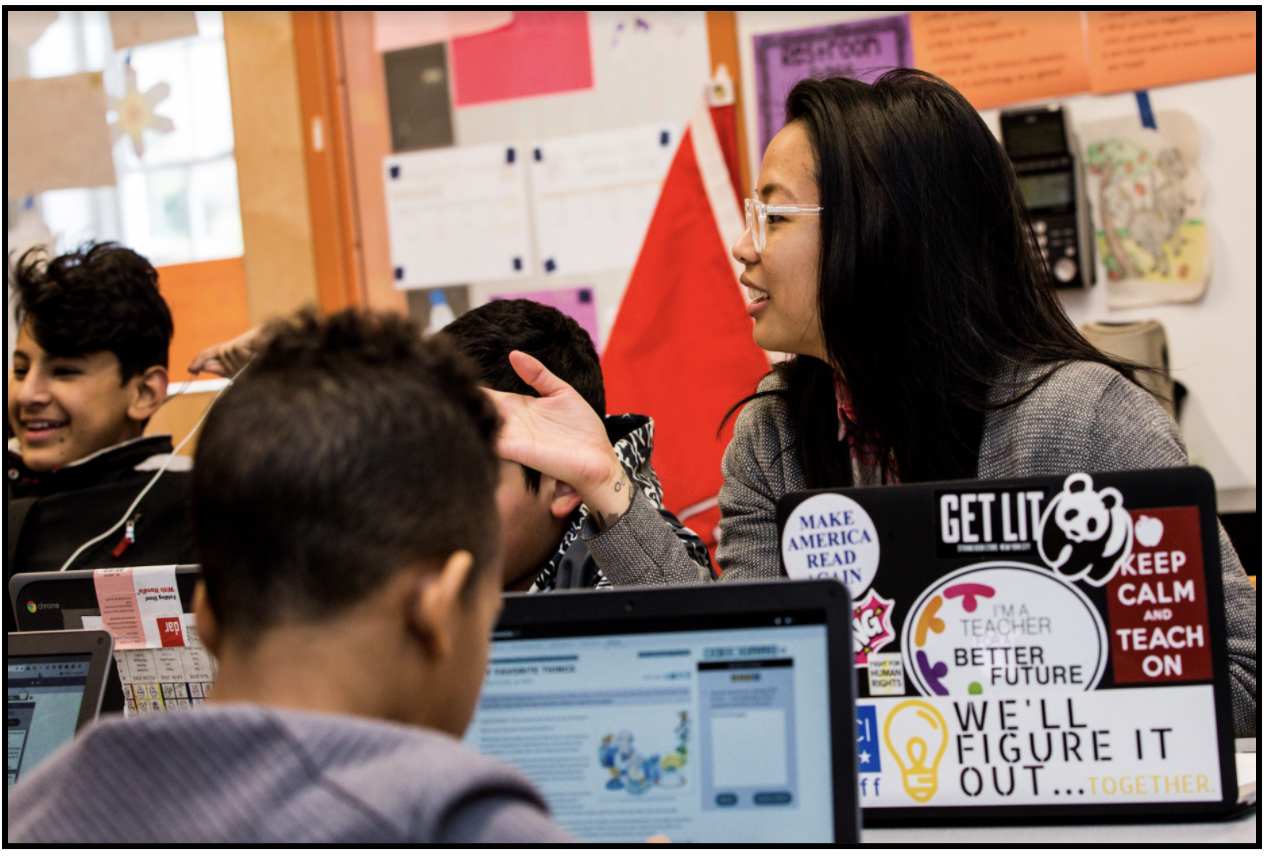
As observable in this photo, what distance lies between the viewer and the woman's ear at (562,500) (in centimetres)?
130

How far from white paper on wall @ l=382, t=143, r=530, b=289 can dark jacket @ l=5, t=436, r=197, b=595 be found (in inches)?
33.1

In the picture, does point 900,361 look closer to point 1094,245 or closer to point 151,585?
point 151,585

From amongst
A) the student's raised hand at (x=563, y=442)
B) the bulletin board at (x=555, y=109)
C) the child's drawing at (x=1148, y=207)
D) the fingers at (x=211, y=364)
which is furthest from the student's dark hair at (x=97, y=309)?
the child's drawing at (x=1148, y=207)

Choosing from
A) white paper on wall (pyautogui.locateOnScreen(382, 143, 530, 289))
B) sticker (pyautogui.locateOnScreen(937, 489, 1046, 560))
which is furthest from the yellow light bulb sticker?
white paper on wall (pyautogui.locateOnScreen(382, 143, 530, 289))

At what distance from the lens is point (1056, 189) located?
6.98 ft

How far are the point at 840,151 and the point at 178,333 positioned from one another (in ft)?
6.95

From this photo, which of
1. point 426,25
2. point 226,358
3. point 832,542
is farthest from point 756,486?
point 426,25

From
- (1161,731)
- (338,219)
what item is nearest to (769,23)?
(338,219)

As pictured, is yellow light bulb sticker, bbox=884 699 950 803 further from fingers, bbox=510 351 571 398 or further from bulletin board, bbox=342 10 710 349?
bulletin board, bbox=342 10 710 349

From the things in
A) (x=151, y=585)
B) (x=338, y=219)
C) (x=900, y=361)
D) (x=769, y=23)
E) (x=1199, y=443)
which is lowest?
(x=1199, y=443)

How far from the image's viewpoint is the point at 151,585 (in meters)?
1.00

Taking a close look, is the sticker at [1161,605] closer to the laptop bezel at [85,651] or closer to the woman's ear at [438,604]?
the woman's ear at [438,604]

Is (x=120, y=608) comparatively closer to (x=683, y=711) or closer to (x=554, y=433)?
(x=554, y=433)

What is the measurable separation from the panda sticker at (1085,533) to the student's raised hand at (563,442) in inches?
18.6
